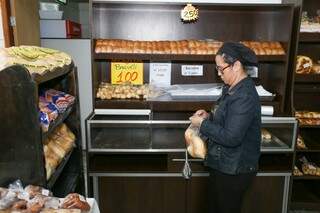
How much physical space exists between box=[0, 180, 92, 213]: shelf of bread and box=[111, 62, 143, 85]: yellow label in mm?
1637

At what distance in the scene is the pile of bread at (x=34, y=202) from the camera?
107 centimetres

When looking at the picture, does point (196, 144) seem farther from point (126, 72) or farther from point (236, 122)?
point (126, 72)

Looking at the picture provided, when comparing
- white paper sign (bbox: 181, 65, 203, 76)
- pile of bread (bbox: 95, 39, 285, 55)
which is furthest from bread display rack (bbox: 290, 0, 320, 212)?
white paper sign (bbox: 181, 65, 203, 76)

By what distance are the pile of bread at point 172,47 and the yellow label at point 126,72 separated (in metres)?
0.24

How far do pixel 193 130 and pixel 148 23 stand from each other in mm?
1206

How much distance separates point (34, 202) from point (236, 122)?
3.43 feet

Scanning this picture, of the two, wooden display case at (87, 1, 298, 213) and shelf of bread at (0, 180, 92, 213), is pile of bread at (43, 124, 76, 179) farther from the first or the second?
wooden display case at (87, 1, 298, 213)

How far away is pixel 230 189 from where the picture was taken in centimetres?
181

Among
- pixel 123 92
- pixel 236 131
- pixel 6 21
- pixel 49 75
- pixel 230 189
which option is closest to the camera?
pixel 49 75

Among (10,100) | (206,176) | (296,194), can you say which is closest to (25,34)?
(10,100)

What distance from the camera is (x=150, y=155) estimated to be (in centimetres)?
275

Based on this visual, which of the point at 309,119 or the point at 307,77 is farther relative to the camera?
the point at 309,119

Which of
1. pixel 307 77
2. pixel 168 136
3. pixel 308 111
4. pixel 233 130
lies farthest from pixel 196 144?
pixel 308 111

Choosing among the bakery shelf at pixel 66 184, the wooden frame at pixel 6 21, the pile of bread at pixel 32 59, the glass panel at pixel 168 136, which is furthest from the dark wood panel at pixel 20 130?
the wooden frame at pixel 6 21
